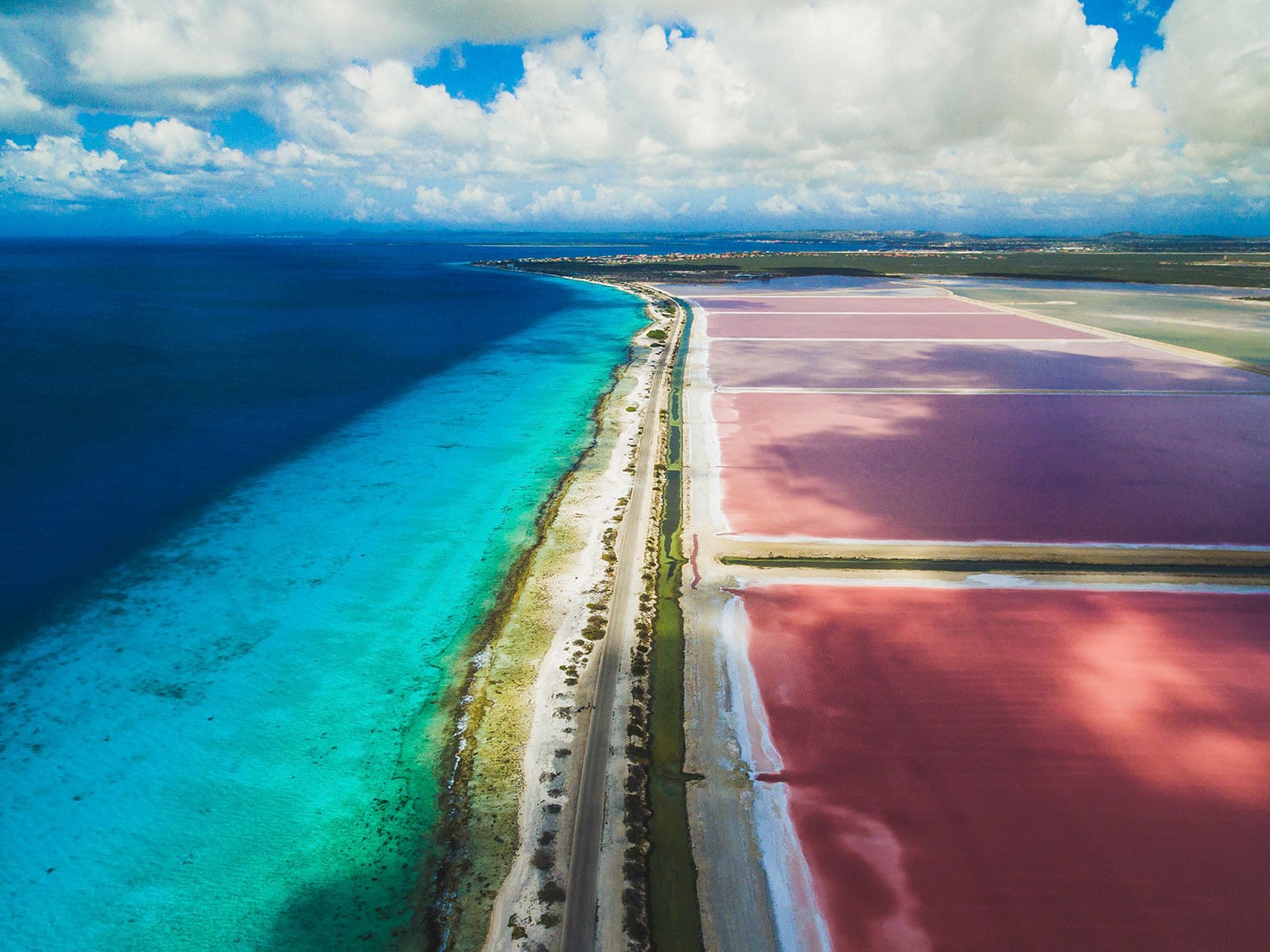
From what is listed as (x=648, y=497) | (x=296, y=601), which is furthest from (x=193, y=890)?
(x=648, y=497)

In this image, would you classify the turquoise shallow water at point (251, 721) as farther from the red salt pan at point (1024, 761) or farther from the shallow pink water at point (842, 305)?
the shallow pink water at point (842, 305)

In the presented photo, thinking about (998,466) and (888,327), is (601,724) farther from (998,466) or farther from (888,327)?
(888,327)

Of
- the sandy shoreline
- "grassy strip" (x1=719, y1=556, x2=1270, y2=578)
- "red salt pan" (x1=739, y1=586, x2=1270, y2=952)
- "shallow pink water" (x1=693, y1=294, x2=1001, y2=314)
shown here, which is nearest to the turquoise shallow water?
the sandy shoreline

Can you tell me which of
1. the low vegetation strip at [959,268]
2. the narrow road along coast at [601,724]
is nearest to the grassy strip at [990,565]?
the narrow road along coast at [601,724]

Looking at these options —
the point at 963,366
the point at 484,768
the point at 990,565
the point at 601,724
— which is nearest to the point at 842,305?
the point at 963,366

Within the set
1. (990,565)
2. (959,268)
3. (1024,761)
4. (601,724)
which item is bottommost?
Result: (601,724)

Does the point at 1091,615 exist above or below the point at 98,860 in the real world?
above

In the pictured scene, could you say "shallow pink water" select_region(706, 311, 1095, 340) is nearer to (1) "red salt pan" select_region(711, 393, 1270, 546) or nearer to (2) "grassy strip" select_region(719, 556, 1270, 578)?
(1) "red salt pan" select_region(711, 393, 1270, 546)

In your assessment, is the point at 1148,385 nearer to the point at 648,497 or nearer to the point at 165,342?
the point at 648,497
